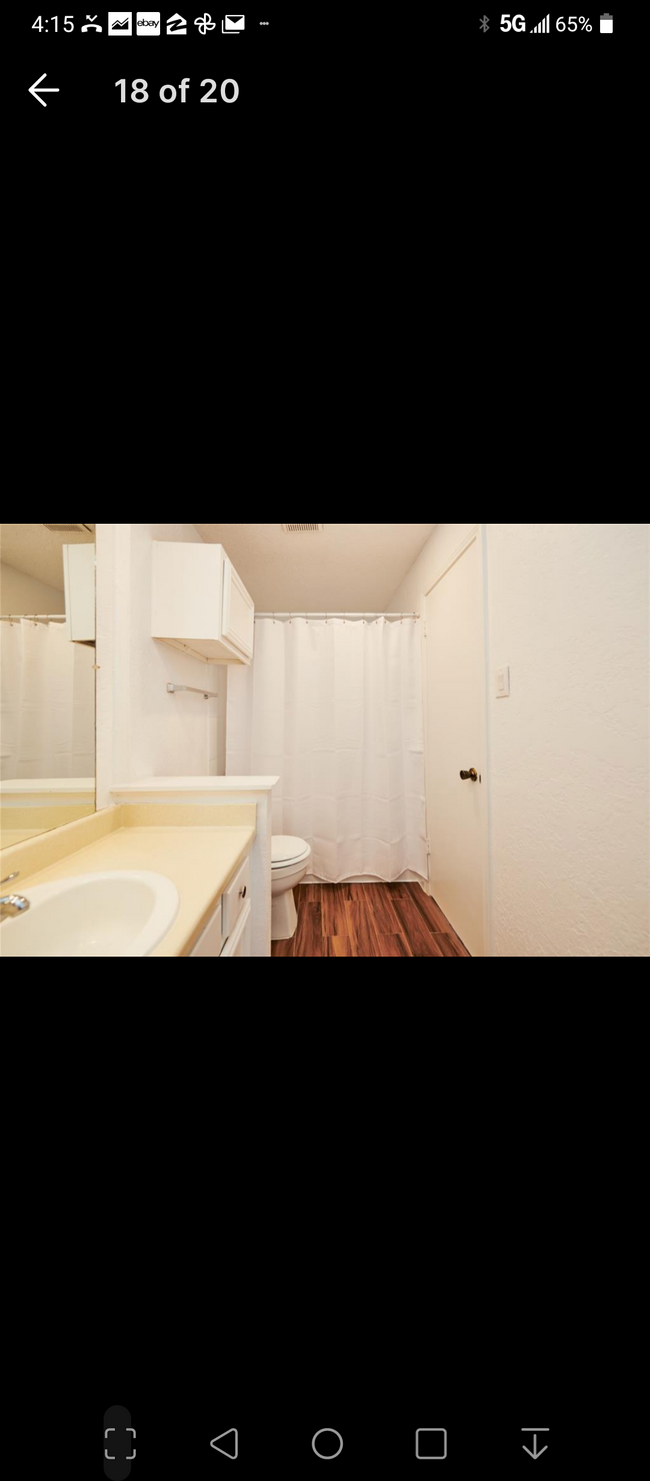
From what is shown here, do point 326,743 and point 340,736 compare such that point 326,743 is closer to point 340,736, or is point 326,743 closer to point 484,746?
point 340,736

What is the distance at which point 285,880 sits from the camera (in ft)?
5.72

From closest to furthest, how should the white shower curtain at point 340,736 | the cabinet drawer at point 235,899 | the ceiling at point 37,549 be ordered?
the ceiling at point 37,549 < the cabinet drawer at point 235,899 < the white shower curtain at point 340,736

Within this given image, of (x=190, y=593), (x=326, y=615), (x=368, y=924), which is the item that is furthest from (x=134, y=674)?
(x=368, y=924)
